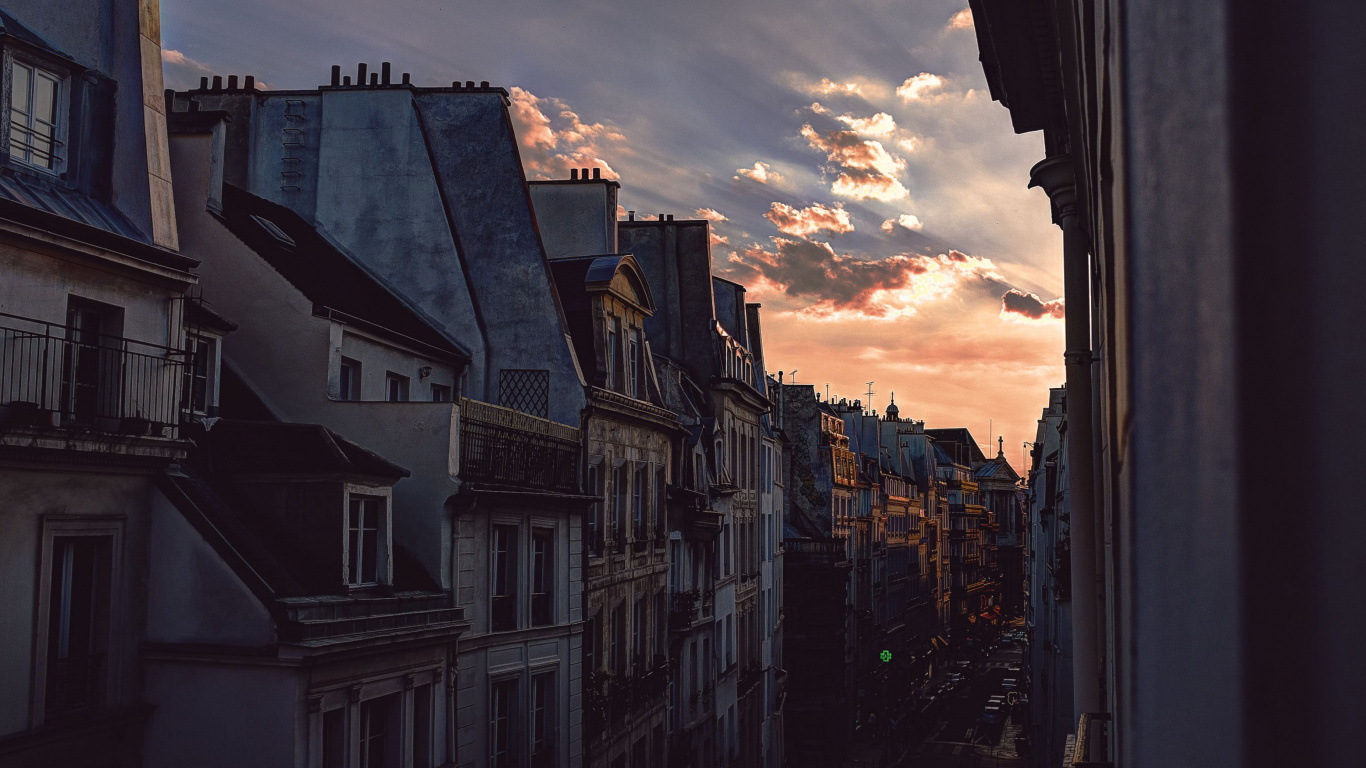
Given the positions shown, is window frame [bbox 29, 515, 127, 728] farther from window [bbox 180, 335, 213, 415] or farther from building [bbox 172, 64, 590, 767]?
building [bbox 172, 64, 590, 767]

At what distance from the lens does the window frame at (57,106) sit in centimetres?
1416

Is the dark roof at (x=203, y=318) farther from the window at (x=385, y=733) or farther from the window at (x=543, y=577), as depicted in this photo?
the window at (x=543, y=577)

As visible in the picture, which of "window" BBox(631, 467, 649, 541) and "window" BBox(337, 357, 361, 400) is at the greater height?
"window" BBox(337, 357, 361, 400)

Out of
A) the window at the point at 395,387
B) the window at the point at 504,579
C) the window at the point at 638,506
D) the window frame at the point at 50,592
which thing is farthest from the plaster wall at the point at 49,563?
the window at the point at 638,506

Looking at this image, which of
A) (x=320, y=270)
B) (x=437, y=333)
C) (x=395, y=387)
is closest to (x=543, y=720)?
(x=395, y=387)

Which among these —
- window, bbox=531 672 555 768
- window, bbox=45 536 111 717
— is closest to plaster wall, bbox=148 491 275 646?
window, bbox=45 536 111 717

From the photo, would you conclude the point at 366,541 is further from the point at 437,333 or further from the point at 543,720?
the point at 437,333

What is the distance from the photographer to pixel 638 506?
106 feet

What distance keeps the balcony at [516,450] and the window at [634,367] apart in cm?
538

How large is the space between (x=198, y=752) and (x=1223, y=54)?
1679 cm

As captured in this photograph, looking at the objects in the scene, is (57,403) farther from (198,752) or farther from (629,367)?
(629,367)

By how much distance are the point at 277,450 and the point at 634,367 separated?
Answer: 15115 mm

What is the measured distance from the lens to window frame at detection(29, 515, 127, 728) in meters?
14.0

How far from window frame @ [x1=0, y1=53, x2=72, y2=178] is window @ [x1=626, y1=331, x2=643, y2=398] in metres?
17.3
